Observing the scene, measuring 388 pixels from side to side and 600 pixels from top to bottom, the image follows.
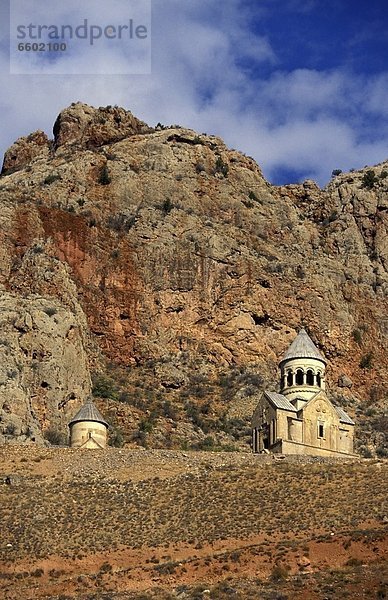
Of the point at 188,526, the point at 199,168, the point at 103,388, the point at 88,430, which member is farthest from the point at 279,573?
the point at 199,168

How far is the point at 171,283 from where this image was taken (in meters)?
98.0

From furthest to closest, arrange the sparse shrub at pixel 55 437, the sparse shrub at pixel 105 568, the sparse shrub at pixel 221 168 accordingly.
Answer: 1. the sparse shrub at pixel 221 168
2. the sparse shrub at pixel 55 437
3. the sparse shrub at pixel 105 568

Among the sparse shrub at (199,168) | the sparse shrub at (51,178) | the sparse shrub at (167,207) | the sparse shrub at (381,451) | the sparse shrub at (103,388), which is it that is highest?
the sparse shrub at (199,168)

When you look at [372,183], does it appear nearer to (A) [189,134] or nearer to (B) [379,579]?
(A) [189,134]

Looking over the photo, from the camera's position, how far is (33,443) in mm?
71750

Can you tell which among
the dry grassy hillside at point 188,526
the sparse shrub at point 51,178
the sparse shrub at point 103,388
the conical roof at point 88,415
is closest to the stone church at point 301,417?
the dry grassy hillside at point 188,526

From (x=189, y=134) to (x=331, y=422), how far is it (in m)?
43.5

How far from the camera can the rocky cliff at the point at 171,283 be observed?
8725 cm

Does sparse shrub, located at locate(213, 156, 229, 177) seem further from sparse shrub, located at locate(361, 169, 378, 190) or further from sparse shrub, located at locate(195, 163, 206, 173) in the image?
sparse shrub, located at locate(361, 169, 378, 190)

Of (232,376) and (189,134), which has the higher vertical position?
(189,134)

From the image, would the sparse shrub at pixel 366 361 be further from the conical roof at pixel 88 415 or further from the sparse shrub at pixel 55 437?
the conical roof at pixel 88 415

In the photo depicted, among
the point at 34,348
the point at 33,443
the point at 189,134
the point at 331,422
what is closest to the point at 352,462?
the point at 331,422

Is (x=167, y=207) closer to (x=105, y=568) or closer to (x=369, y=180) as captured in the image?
(x=369, y=180)

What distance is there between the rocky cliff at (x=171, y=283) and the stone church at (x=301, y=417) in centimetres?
1240
